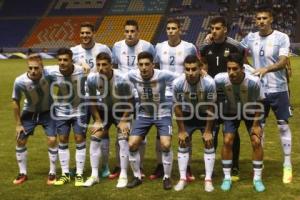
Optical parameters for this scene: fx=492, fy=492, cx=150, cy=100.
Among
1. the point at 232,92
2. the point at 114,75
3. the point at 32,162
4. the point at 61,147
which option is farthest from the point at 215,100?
the point at 32,162

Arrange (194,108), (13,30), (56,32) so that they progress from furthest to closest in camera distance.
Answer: (13,30)
(56,32)
(194,108)

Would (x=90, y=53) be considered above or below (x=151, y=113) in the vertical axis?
above

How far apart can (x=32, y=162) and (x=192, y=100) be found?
11.3 ft

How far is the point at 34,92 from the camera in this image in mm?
7645

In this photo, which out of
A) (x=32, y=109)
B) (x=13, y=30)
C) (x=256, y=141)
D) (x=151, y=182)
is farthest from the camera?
(x=13, y=30)

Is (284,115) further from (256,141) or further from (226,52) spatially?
Answer: (226,52)

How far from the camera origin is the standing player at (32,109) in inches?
297

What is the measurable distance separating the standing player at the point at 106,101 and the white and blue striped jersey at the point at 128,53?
0.77m

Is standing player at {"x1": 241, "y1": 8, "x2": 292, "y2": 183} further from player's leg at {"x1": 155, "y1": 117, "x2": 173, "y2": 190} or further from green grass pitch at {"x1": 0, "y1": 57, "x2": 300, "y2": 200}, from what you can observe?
player's leg at {"x1": 155, "y1": 117, "x2": 173, "y2": 190}

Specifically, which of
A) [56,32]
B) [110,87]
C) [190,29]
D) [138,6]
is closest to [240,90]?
[110,87]

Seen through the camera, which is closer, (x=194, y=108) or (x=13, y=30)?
(x=194, y=108)

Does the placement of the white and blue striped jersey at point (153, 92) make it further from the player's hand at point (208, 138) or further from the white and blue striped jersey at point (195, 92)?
the player's hand at point (208, 138)

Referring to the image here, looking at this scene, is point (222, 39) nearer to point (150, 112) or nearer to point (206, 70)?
point (206, 70)

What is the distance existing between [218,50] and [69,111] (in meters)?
2.53
